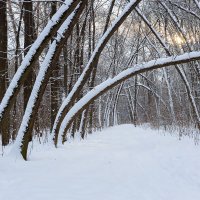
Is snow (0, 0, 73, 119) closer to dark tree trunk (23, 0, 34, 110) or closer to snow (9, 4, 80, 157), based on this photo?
snow (9, 4, 80, 157)

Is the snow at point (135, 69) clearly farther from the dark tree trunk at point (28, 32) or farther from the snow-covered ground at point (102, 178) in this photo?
the dark tree trunk at point (28, 32)

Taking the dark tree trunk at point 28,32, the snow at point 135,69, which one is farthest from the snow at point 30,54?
the dark tree trunk at point 28,32

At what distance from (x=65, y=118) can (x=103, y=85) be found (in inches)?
65.3

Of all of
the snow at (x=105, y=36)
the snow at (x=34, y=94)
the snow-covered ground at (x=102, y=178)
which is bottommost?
the snow-covered ground at (x=102, y=178)

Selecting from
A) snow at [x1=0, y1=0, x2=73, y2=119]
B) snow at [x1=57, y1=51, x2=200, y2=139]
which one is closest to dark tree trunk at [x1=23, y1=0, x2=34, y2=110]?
snow at [x1=57, y1=51, x2=200, y2=139]

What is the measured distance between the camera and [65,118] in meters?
7.83

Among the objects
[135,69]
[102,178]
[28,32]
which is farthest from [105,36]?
[102,178]

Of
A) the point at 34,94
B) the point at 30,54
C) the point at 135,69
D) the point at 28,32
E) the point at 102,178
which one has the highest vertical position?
the point at 28,32

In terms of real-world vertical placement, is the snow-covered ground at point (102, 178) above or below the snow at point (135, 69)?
below

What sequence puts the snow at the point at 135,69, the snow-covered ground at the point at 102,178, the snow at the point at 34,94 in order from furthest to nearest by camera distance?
the snow at the point at 135,69 → the snow at the point at 34,94 → the snow-covered ground at the point at 102,178

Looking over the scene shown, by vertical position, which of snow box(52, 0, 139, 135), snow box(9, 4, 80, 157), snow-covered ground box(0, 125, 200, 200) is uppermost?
snow box(52, 0, 139, 135)

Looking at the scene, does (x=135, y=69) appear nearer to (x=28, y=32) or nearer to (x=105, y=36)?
(x=105, y=36)

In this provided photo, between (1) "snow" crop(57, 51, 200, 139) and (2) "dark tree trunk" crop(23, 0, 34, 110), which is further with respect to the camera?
(2) "dark tree trunk" crop(23, 0, 34, 110)

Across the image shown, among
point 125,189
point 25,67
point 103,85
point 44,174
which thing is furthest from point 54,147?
point 125,189
